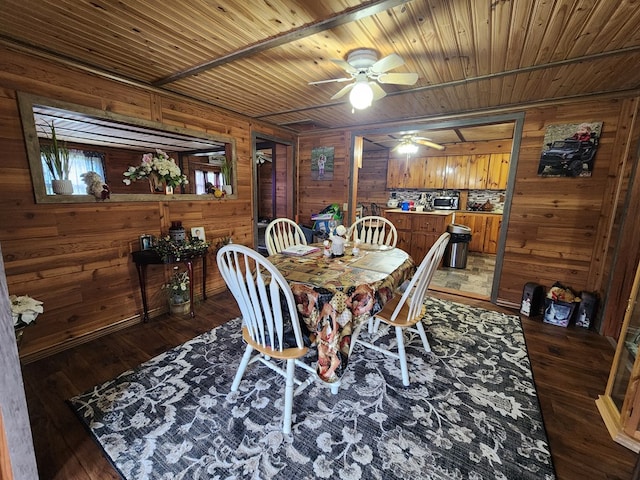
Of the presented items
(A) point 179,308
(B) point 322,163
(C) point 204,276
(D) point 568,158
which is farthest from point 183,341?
(D) point 568,158

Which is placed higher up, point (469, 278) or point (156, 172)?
point (156, 172)

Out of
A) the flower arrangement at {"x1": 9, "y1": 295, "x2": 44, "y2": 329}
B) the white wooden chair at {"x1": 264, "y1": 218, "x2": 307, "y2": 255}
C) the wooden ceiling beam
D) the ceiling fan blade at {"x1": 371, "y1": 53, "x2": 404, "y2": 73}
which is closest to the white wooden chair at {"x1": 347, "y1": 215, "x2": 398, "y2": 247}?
the white wooden chair at {"x1": 264, "y1": 218, "x2": 307, "y2": 255}

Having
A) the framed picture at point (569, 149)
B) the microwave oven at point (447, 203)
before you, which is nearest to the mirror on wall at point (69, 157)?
the framed picture at point (569, 149)

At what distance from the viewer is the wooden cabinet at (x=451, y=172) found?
5.34m

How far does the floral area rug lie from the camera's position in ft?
4.37

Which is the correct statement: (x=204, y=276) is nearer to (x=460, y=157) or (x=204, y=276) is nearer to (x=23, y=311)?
(x=23, y=311)

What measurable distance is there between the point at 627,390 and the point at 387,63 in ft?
7.95

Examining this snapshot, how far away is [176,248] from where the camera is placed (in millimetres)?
2688

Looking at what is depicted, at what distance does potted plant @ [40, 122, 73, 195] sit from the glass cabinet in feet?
13.1

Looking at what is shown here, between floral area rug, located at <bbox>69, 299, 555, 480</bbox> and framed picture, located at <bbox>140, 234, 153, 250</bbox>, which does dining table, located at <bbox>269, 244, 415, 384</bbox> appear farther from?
framed picture, located at <bbox>140, 234, 153, 250</bbox>

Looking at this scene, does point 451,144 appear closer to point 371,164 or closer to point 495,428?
point 371,164

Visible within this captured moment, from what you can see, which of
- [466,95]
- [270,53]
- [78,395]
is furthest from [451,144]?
[78,395]

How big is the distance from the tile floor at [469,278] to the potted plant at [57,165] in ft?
13.7

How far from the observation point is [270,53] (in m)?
1.98
